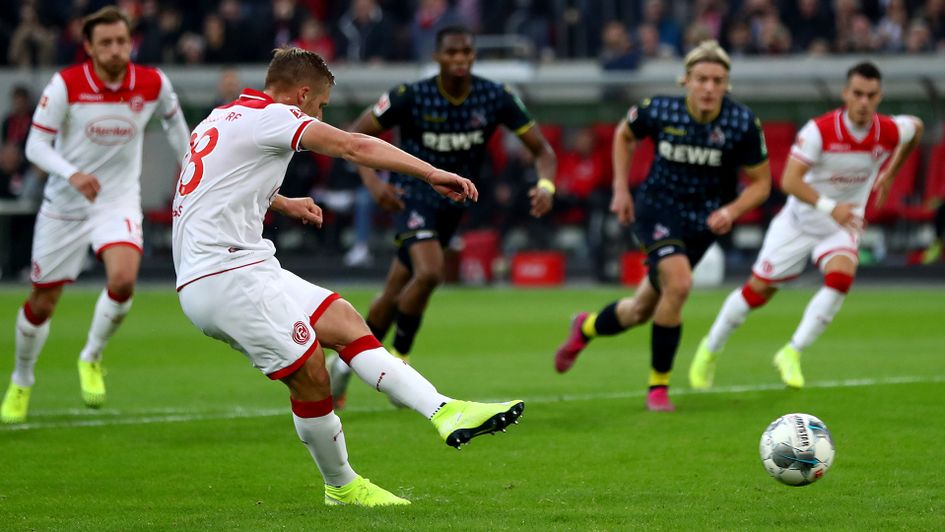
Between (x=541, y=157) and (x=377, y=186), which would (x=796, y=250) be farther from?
(x=377, y=186)

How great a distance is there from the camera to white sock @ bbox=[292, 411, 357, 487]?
20.3 feet

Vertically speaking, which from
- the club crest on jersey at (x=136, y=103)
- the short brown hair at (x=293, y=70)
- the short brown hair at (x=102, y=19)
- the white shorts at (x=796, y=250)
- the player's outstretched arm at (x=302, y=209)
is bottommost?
the white shorts at (x=796, y=250)

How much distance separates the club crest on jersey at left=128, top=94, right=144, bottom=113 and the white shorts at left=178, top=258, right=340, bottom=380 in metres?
3.77

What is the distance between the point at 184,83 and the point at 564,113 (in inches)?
257

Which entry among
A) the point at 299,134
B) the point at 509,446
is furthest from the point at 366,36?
the point at 299,134

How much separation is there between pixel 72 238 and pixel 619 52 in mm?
14101

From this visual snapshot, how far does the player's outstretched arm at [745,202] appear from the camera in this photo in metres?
9.21

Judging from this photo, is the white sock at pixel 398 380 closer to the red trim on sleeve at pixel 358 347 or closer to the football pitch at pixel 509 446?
the red trim on sleeve at pixel 358 347

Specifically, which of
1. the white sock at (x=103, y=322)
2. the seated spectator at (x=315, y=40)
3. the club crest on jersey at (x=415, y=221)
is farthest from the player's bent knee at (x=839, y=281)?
the seated spectator at (x=315, y=40)

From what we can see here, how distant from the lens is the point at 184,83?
2405cm

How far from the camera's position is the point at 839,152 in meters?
10.9

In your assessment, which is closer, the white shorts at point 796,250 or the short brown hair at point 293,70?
the short brown hair at point 293,70

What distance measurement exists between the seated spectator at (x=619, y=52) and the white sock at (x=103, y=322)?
14074 mm

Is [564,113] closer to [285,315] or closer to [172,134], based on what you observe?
[172,134]
